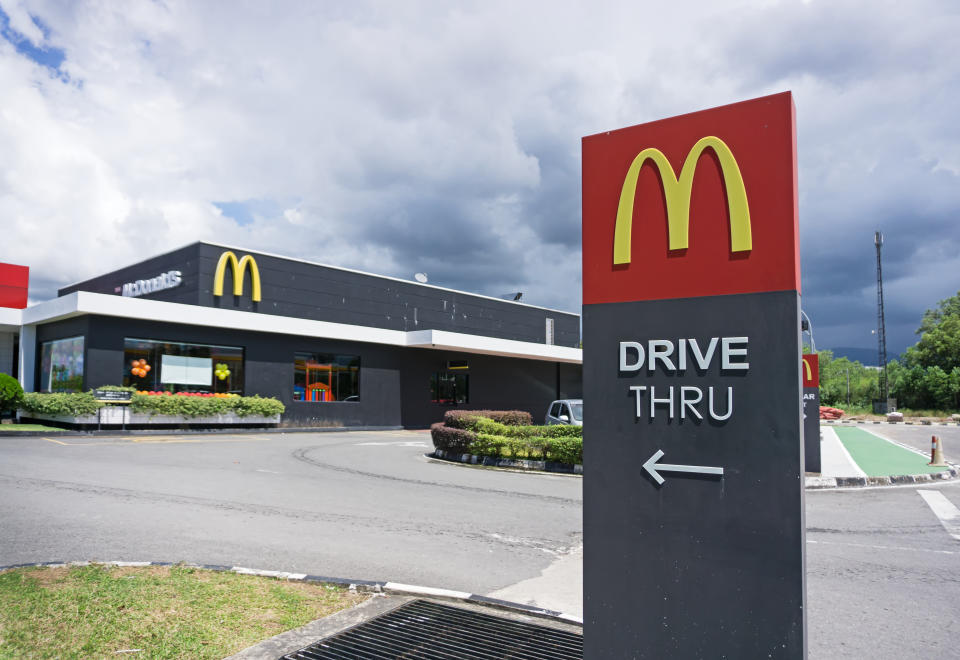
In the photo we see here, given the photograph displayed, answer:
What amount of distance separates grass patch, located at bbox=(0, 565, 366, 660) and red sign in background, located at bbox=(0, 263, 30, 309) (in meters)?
31.4

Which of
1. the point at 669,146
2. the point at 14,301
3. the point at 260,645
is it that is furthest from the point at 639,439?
the point at 14,301

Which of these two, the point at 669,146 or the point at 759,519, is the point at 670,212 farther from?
the point at 759,519

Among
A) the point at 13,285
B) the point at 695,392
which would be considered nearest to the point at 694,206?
the point at 695,392

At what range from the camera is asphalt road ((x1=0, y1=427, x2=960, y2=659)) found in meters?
5.25

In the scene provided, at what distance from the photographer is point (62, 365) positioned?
24.6m

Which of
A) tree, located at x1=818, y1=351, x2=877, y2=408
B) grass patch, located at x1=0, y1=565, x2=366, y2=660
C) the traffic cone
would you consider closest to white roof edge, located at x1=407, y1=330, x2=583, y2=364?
the traffic cone

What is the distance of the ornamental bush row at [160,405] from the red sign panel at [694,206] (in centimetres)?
2268

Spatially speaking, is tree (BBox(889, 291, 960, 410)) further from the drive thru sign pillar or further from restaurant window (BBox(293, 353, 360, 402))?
the drive thru sign pillar

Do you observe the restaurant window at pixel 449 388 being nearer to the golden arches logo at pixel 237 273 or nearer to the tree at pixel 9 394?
the golden arches logo at pixel 237 273

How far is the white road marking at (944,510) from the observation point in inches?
329

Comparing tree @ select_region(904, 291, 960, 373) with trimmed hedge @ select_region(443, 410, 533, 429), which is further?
tree @ select_region(904, 291, 960, 373)

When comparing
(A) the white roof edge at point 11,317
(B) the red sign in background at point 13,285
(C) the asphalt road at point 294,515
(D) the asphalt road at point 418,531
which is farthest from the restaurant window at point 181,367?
(B) the red sign in background at point 13,285

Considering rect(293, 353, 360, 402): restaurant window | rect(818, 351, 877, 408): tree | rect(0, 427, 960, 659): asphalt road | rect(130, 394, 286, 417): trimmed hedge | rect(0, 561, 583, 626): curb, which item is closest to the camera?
rect(0, 561, 583, 626): curb

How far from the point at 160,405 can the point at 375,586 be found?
20.7 meters
